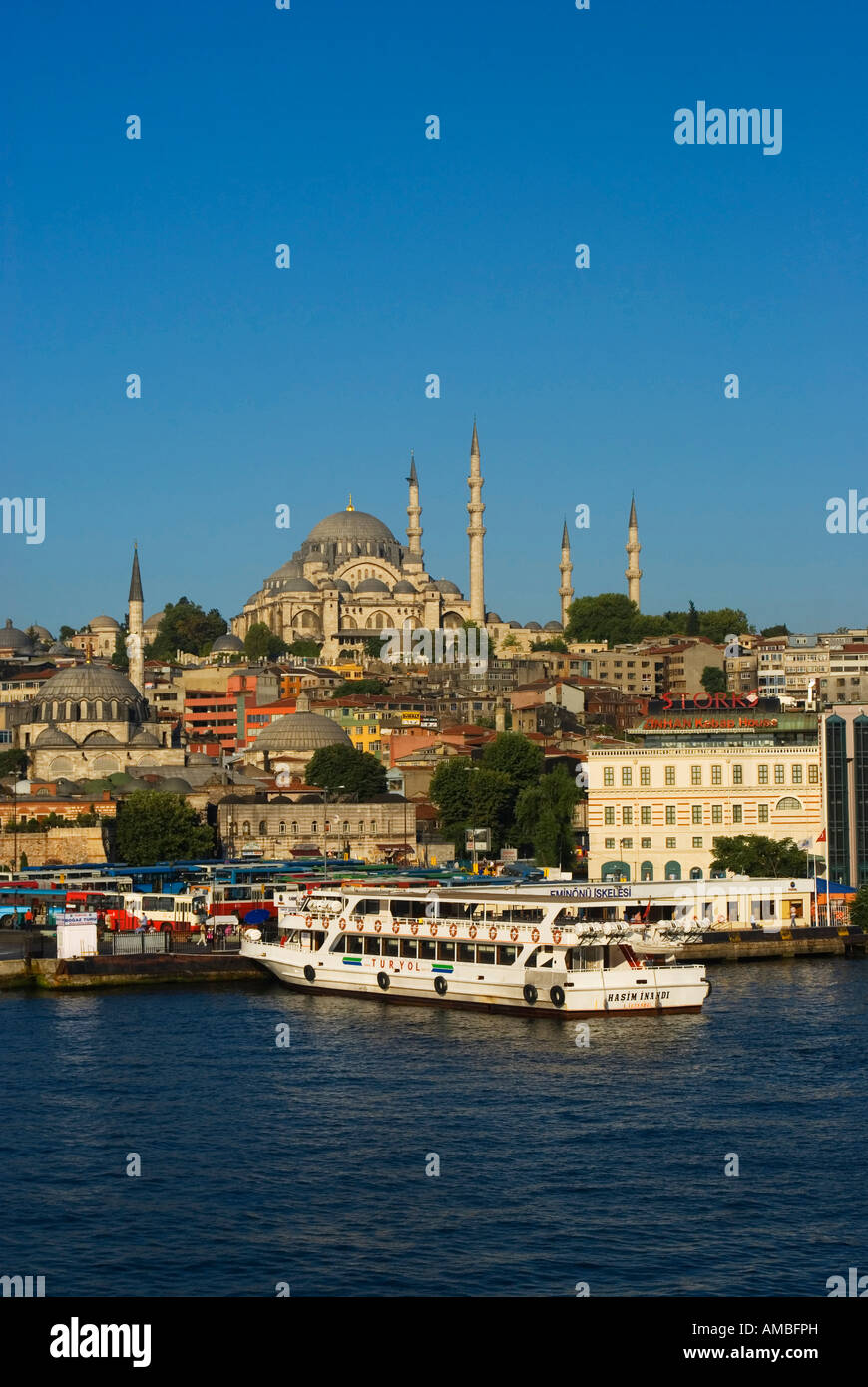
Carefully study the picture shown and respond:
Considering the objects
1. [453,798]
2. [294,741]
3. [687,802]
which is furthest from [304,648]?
[687,802]

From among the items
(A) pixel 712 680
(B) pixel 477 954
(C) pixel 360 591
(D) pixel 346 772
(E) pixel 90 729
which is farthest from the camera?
(C) pixel 360 591

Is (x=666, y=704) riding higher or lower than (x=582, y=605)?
lower

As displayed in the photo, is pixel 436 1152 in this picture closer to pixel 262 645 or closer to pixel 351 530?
pixel 262 645

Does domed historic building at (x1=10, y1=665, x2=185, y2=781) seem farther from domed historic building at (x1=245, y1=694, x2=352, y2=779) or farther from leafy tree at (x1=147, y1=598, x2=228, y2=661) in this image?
leafy tree at (x1=147, y1=598, x2=228, y2=661)

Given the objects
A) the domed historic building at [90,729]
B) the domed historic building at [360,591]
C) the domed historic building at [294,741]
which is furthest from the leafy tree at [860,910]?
the domed historic building at [360,591]
